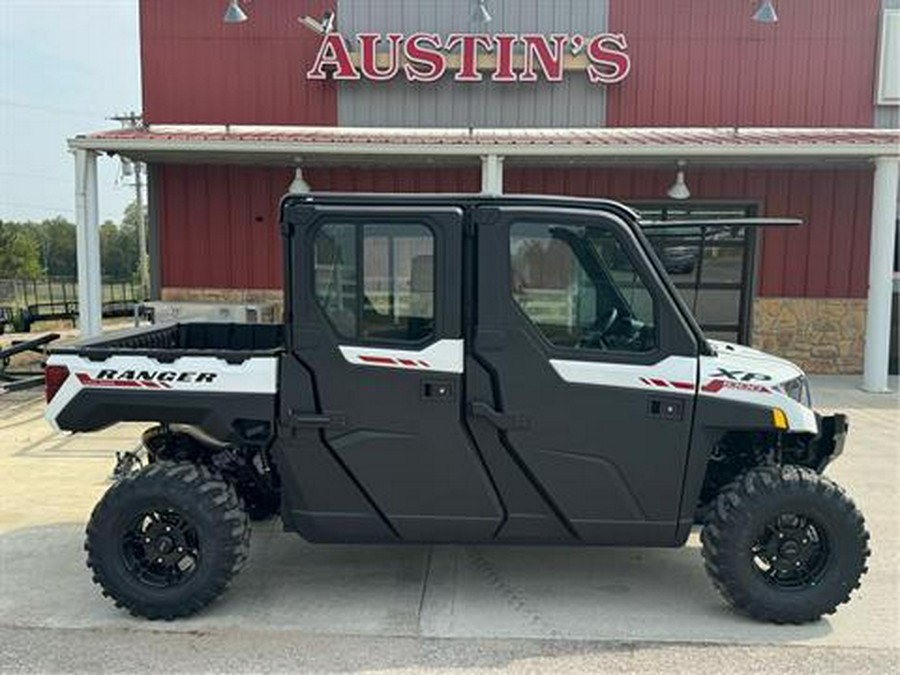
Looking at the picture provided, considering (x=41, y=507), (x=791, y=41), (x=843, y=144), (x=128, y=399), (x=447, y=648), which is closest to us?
(x=447, y=648)

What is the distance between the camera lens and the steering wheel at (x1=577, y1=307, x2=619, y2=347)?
3.74 metres

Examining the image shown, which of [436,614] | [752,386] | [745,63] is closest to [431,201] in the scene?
[752,386]

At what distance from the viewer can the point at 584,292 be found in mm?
3730

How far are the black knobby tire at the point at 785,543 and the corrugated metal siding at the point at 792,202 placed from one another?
884 cm

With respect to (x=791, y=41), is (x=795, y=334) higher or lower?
lower

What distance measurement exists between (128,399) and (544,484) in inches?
87.0

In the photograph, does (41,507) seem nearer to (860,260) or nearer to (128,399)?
(128,399)

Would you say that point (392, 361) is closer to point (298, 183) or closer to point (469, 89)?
point (298, 183)

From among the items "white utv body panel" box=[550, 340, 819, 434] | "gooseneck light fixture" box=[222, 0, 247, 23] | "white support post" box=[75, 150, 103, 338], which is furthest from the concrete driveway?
"gooseneck light fixture" box=[222, 0, 247, 23]

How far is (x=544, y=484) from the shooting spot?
3.79 meters

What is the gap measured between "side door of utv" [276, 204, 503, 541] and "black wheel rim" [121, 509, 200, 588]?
0.71 meters

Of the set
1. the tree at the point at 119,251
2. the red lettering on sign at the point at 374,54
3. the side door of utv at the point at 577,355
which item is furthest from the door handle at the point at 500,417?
the tree at the point at 119,251

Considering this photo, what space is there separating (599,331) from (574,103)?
30.4 feet

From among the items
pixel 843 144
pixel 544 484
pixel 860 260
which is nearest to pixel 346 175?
pixel 843 144
